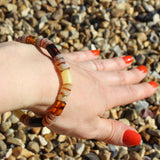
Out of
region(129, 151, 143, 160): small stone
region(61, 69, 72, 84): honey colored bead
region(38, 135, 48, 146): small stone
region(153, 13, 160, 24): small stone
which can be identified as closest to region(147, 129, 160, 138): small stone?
region(129, 151, 143, 160): small stone

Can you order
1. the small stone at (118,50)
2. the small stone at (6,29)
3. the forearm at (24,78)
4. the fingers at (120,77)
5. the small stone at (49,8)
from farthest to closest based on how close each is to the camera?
1. the small stone at (49,8)
2. the small stone at (118,50)
3. the small stone at (6,29)
4. the fingers at (120,77)
5. the forearm at (24,78)

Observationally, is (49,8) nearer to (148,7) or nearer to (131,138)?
(148,7)

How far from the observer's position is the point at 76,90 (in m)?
1.56

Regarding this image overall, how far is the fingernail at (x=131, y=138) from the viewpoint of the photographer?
5.35 feet

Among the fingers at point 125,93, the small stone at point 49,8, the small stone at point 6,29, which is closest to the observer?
the fingers at point 125,93

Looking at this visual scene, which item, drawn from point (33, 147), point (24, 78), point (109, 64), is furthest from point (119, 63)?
point (24, 78)

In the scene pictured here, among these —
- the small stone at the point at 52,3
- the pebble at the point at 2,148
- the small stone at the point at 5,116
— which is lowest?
the pebble at the point at 2,148

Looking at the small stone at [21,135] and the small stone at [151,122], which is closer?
the small stone at [21,135]

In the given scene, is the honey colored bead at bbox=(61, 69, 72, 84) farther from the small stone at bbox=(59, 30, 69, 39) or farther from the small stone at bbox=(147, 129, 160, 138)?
the small stone at bbox=(59, 30, 69, 39)

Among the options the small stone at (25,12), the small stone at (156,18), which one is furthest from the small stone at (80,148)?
the small stone at (156,18)

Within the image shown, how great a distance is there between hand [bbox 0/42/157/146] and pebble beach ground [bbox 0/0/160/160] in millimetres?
322

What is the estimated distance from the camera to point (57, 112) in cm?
142

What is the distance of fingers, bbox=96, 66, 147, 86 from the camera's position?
1931 mm

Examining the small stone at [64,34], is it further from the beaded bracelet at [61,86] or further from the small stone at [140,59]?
the beaded bracelet at [61,86]
